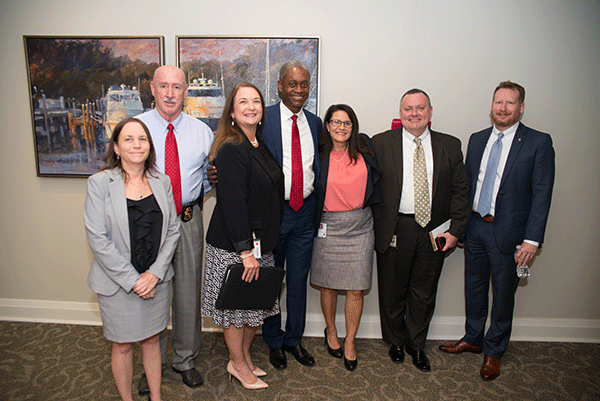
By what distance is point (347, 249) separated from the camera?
2.63 m

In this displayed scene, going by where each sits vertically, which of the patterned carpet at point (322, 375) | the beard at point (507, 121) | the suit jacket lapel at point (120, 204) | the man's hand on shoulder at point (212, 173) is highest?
the beard at point (507, 121)

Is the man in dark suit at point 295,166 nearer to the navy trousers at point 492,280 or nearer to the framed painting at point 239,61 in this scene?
the framed painting at point 239,61

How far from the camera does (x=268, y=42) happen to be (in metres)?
2.92

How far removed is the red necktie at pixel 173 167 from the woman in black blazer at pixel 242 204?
10.3 inches

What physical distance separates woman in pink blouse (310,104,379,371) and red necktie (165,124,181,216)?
919 mm

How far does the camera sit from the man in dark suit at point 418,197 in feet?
8.56

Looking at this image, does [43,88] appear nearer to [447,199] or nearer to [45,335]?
[45,335]

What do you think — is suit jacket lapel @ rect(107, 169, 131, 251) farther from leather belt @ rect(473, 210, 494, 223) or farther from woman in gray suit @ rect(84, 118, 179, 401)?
leather belt @ rect(473, 210, 494, 223)

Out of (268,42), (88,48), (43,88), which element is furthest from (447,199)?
(43,88)

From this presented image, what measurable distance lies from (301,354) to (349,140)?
1.62 meters

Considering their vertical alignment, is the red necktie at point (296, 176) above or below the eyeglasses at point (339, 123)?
below

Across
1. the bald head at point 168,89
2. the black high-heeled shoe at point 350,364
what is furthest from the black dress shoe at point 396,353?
the bald head at point 168,89

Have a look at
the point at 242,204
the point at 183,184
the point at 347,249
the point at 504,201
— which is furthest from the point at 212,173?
the point at 504,201

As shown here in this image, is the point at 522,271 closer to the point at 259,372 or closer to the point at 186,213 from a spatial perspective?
the point at 259,372
